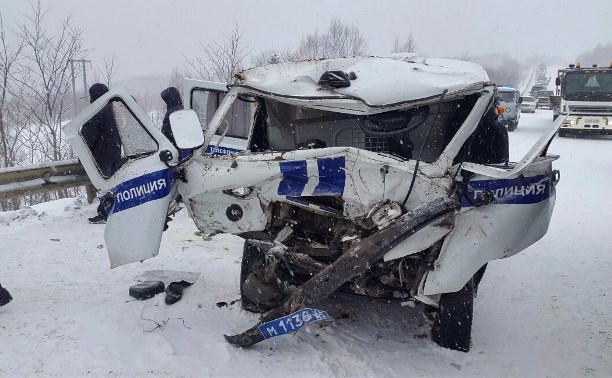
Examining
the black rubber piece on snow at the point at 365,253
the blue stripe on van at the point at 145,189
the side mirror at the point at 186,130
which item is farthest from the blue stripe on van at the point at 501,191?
the blue stripe on van at the point at 145,189

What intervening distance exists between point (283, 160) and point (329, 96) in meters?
0.67

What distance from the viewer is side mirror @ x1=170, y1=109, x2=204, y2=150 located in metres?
3.32

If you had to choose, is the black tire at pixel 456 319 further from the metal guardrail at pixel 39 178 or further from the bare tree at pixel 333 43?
the bare tree at pixel 333 43

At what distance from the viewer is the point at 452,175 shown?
3.09 metres

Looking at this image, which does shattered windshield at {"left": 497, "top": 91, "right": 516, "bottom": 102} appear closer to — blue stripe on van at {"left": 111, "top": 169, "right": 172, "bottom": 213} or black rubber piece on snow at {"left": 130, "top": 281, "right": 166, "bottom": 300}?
black rubber piece on snow at {"left": 130, "top": 281, "right": 166, "bottom": 300}

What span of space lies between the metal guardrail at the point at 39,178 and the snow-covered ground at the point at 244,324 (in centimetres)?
75

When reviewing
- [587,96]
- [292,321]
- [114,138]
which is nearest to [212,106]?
[114,138]

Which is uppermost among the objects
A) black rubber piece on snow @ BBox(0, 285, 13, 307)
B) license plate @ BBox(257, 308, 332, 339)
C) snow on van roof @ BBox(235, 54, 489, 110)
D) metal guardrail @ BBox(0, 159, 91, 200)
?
snow on van roof @ BBox(235, 54, 489, 110)

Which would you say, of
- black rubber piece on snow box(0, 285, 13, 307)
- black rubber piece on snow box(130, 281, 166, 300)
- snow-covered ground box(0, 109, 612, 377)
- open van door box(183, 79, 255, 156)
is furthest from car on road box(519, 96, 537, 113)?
black rubber piece on snow box(0, 285, 13, 307)

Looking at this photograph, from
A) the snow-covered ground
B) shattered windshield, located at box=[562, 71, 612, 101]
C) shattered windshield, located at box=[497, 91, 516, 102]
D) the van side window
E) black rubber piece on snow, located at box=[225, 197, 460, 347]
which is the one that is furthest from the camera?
shattered windshield, located at box=[497, 91, 516, 102]

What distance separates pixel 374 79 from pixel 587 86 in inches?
579

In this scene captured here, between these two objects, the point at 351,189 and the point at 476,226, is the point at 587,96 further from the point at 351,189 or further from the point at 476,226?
the point at 351,189

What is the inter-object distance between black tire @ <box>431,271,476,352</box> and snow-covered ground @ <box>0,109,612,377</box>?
0.10 m

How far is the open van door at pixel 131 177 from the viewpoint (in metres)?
3.39
